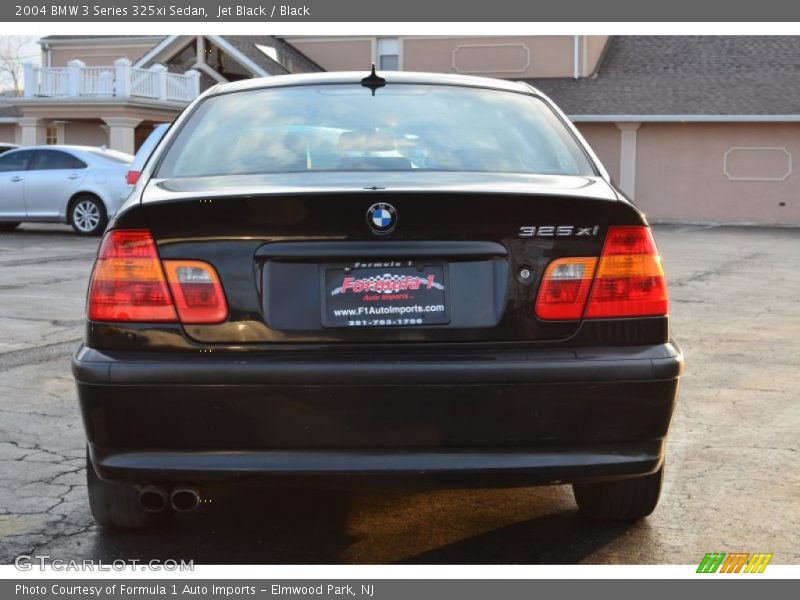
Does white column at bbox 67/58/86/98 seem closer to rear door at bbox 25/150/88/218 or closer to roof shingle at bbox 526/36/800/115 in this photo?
roof shingle at bbox 526/36/800/115

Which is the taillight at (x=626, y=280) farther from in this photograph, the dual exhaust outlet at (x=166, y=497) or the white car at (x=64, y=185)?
the white car at (x=64, y=185)

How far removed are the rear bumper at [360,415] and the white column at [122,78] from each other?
29.4m

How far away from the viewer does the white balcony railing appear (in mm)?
32000

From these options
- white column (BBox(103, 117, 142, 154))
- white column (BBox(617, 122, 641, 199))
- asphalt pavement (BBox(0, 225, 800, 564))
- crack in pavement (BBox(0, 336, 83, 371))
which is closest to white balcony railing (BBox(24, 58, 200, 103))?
white column (BBox(103, 117, 142, 154))

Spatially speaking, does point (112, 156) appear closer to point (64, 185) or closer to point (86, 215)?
point (64, 185)

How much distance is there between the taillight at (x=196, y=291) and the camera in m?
3.56

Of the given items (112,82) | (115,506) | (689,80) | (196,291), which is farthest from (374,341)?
(689,80)

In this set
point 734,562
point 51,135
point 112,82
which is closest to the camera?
point 734,562

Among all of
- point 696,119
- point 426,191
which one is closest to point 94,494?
point 426,191

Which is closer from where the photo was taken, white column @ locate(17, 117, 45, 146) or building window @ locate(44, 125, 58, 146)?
white column @ locate(17, 117, 45, 146)

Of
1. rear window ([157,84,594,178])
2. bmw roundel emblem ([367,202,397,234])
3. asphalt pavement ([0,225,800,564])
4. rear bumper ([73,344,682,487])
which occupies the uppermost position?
rear window ([157,84,594,178])

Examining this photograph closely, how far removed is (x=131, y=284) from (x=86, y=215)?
55.1ft

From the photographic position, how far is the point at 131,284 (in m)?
3.64

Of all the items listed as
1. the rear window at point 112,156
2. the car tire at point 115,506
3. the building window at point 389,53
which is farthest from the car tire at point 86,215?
the building window at point 389,53
